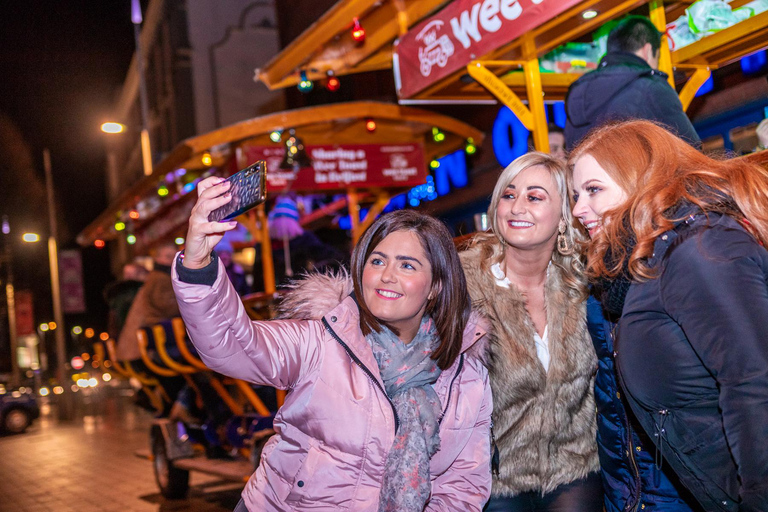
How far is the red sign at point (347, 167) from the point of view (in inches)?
352

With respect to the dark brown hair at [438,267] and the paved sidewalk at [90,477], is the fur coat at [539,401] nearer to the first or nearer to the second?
the dark brown hair at [438,267]

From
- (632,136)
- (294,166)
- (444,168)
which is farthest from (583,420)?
(444,168)

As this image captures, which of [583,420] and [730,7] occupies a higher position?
[730,7]

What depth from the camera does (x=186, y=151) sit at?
9242 millimetres

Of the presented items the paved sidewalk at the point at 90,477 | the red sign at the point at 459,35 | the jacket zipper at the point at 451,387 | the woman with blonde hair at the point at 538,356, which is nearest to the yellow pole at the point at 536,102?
the red sign at the point at 459,35

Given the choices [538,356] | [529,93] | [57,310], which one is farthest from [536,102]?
[57,310]

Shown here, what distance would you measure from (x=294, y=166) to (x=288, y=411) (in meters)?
6.56

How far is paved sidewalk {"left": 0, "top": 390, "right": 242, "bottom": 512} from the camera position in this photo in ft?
24.7

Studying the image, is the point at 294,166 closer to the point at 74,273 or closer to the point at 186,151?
the point at 186,151

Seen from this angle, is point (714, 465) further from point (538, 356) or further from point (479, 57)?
point (479, 57)

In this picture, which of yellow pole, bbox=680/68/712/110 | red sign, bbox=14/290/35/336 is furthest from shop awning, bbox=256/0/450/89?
red sign, bbox=14/290/35/336

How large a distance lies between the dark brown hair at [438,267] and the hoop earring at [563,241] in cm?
60

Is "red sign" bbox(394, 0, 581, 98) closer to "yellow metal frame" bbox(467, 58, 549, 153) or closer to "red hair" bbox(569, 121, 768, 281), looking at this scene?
"yellow metal frame" bbox(467, 58, 549, 153)

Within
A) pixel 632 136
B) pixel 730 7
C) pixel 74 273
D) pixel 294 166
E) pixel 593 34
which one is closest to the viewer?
→ pixel 632 136
